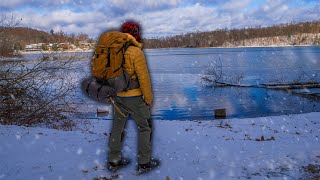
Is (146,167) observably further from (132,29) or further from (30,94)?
(30,94)

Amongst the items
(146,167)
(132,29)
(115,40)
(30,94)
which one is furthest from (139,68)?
(30,94)

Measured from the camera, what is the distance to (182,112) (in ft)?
75.0

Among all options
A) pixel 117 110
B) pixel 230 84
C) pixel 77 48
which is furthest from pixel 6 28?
pixel 230 84

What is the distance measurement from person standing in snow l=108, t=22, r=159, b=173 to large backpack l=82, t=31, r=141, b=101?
0.08m

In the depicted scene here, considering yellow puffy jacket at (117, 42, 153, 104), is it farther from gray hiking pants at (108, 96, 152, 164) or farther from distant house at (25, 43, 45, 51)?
distant house at (25, 43, 45, 51)

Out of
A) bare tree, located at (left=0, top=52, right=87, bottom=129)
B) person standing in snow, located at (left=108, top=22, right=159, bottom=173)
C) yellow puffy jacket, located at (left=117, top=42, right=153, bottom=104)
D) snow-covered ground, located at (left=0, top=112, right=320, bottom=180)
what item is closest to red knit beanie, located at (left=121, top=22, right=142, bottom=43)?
person standing in snow, located at (left=108, top=22, right=159, bottom=173)

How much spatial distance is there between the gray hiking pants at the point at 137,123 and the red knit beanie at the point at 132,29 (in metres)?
0.91

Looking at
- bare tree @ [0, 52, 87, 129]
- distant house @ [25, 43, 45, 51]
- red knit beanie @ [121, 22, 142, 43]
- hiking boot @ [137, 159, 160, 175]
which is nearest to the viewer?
red knit beanie @ [121, 22, 142, 43]

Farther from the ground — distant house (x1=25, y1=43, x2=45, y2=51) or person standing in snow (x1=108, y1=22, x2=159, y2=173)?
distant house (x1=25, y1=43, x2=45, y2=51)

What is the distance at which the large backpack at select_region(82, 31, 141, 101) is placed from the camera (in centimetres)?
477

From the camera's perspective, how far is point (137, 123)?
16.8 ft

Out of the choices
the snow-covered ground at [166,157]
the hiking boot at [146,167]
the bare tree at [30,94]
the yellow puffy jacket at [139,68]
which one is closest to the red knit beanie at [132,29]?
the yellow puffy jacket at [139,68]

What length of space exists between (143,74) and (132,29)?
0.70 metres

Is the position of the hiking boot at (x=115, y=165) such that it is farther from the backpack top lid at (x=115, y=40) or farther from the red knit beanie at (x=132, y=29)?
the red knit beanie at (x=132, y=29)
